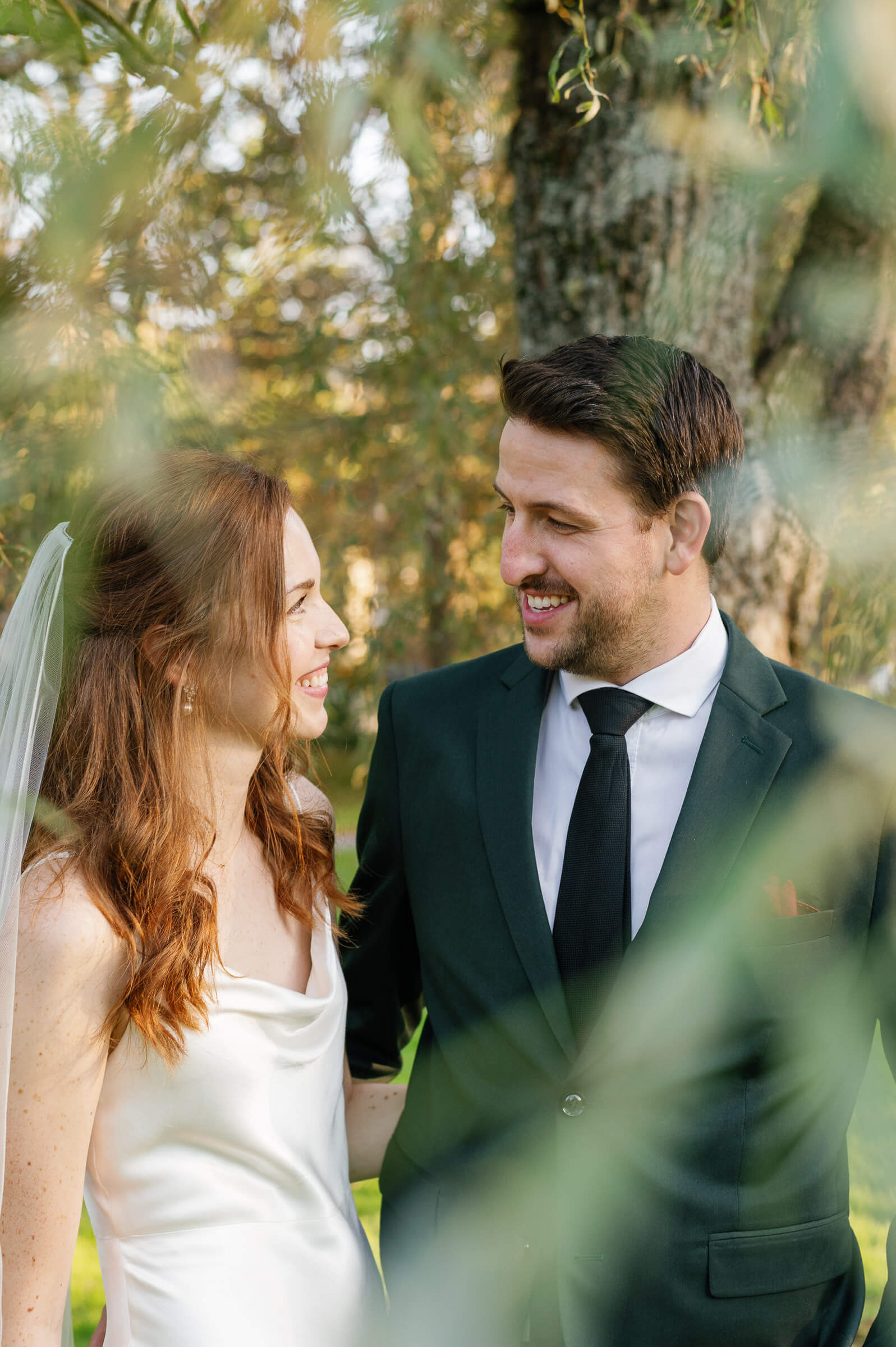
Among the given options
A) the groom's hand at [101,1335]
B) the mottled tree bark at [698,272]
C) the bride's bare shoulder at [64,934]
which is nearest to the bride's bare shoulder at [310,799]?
the bride's bare shoulder at [64,934]

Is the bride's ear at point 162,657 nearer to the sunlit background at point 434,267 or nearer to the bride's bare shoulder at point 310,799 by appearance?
the sunlit background at point 434,267

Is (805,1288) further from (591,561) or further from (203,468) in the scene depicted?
(203,468)

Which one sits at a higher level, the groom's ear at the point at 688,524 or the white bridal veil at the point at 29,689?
the groom's ear at the point at 688,524

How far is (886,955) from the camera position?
5.49 feet

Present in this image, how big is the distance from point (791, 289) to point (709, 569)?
1.55m

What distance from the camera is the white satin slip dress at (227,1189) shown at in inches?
63.1

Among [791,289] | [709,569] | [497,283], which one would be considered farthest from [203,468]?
[497,283]

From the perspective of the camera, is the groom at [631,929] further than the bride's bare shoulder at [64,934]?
Yes

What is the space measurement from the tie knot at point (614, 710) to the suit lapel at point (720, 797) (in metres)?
0.13

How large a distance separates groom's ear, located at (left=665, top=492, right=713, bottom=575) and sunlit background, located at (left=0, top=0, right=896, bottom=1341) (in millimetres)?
564

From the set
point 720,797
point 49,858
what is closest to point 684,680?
point 720,797

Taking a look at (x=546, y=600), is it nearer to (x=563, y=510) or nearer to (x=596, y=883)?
(x=563, y=510)

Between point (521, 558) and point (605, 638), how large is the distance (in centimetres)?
20

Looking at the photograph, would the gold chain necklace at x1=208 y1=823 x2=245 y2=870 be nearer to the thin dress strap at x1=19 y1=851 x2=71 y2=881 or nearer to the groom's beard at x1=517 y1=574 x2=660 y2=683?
the thin dress strap at x1=19 y1=851 x2=71 y2=881
